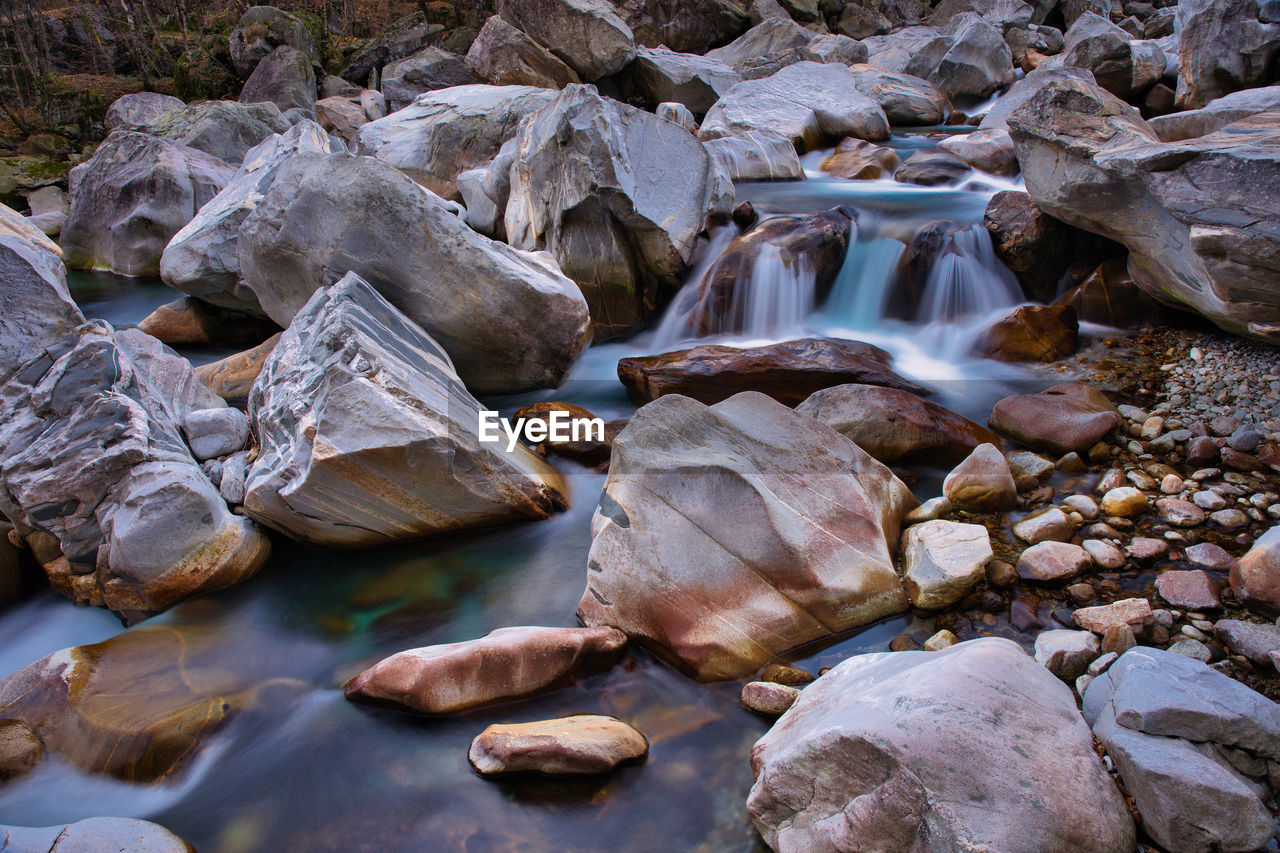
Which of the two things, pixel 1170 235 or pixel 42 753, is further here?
pixel 1170 235

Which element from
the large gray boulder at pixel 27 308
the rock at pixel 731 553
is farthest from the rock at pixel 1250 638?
the large gray boulder at pixel 27 308

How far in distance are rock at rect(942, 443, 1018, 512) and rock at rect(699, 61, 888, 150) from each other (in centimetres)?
843

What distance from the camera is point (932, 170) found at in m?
9.38

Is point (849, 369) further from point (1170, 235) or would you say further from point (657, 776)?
point (657, 776)

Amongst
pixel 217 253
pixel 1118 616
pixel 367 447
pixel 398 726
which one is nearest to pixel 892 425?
pixel 1118 616

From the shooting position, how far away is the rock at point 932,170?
9.29 meters

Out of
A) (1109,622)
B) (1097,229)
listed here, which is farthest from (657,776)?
(1097,229)

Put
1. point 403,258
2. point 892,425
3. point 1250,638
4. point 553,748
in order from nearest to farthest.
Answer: point 553,748
point 1250,638
point 892,425
point 403,258

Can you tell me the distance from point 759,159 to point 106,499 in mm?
9027

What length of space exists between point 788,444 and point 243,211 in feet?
20.8

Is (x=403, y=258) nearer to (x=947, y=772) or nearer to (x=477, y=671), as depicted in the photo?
(x=477, y=671)

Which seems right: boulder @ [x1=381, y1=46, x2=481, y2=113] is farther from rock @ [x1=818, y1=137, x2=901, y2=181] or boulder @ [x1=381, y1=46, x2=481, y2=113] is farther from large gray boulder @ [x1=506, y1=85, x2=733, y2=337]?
large gray boulder @ [x1=506, y1=85, x2=733, y2=337]

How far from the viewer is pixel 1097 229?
5793 millimetres

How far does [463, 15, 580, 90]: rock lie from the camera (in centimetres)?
1436
